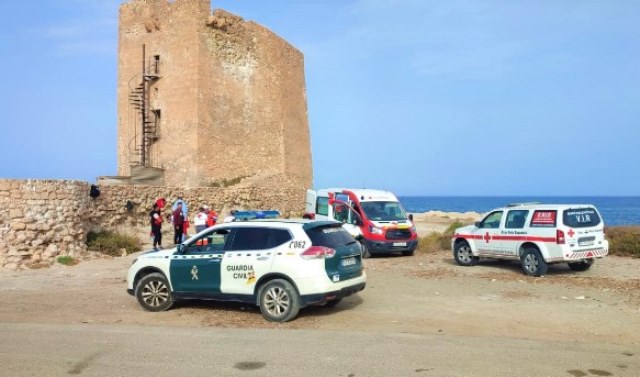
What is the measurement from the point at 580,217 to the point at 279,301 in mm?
8291

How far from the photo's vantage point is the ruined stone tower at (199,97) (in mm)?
31969

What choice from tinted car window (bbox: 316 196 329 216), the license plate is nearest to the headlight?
tinted car window (bbox: 316 196 329 216)

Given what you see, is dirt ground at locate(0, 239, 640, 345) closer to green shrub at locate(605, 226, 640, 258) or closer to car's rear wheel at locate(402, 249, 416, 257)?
green shrub at locate(605, 226, 640, 258)

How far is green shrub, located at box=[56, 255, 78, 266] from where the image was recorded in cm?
1642

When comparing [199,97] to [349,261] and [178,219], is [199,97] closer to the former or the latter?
[178,219]

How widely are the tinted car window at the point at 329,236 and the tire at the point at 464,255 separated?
712cm

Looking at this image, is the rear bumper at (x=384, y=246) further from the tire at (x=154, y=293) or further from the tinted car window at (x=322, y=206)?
the tire at (x=154, y=293)

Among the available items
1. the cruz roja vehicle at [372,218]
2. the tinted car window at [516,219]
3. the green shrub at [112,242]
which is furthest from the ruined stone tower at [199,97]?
the tinted car window at [516,219]

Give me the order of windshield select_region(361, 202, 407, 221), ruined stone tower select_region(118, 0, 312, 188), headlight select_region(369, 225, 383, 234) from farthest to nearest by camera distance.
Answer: ruined stone tower select_region(118, 0, 312, 188) → windshield select_region(361, 202, 407, 221) → headlight select_region(369, 225, 383, 234)

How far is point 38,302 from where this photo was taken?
1148 centimetres

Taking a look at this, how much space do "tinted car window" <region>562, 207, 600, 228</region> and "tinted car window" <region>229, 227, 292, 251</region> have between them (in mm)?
7510

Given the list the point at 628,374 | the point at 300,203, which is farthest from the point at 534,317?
the point at 300,203

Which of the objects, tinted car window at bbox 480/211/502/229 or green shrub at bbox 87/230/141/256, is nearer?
tinted car window at bbox 480/211/502/229

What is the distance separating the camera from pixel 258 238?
9719mm
